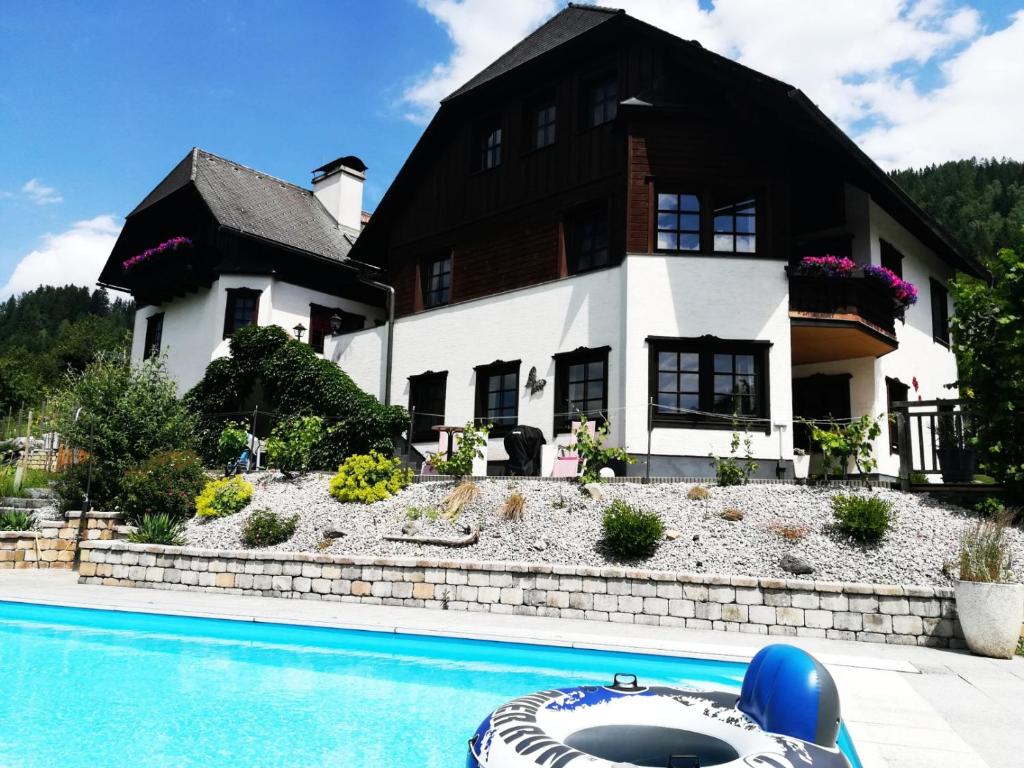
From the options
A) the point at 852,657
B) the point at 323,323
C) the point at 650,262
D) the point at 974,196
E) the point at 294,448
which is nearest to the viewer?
the point at 852,657

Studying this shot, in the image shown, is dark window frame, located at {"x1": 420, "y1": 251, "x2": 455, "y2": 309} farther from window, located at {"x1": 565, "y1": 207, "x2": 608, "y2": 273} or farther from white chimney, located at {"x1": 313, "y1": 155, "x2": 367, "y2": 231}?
white chimney, located at {"x1": 313, "y1": 155, "x2": 367, "y2": 231}

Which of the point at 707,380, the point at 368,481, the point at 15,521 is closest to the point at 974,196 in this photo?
the point at 707,380

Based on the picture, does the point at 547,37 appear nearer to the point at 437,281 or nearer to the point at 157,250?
the point at 437,281

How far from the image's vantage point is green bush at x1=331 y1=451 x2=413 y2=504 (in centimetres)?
1245

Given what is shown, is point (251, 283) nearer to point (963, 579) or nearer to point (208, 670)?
point (208, 670)

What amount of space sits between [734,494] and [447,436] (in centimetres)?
687

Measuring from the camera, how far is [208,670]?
7.04 metres

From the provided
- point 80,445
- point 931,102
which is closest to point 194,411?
point 80,445

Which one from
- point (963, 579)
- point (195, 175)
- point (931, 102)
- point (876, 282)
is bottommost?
point (963, 579)

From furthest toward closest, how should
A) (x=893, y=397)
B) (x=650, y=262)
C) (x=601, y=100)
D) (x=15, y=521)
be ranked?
(x=893, y=397), (x=601, y=100), (x=650, y=262), (x=15, y=521)

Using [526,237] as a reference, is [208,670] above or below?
below

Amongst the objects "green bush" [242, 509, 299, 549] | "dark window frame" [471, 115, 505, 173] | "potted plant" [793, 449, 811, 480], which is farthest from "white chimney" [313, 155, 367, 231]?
"potted plant" [793, 449, 811, 480]

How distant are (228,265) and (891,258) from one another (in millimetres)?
16563

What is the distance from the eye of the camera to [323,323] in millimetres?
22391
